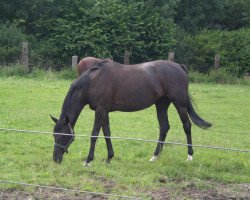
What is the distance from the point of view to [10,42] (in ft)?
84.5

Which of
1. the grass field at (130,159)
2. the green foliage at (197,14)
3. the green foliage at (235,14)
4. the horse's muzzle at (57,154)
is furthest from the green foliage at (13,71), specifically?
the green foliage at (235,14)

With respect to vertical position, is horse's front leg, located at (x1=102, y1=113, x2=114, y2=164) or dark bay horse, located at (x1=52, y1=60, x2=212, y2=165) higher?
dark bay horse, located at (x1=52, y1=60, x2=212, y2=165)

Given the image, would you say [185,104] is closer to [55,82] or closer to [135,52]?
[55,82]

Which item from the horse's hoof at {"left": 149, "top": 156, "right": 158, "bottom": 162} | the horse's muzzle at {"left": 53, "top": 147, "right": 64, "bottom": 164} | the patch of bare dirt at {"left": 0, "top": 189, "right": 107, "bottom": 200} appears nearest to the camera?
the patch of bare dirt at {"left": 0, "top": 189, "right": 107, "bottom": 200}

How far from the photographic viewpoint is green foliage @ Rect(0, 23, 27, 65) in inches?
936

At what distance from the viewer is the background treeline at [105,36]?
26927 millimetres

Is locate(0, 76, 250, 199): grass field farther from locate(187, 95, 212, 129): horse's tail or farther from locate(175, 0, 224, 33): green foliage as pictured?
locate(175, 0, 224, 33): green foliage

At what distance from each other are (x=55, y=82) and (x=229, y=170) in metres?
12.6

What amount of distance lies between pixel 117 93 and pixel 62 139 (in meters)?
1.21

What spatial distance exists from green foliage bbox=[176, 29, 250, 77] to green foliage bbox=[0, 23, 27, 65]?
1119 centimetres

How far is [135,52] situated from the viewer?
29797 mm

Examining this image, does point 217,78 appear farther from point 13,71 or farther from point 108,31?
point 13,71

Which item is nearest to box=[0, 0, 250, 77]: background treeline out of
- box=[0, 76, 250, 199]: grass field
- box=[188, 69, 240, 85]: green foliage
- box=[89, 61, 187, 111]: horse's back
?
box=[188, 69, 240, 85]: green foliage

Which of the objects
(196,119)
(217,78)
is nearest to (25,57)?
(217,78)
